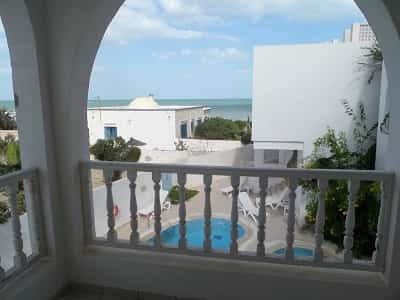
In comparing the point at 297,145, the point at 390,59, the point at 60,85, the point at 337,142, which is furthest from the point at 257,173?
the point at 297,145

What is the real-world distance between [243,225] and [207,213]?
18.0 ft

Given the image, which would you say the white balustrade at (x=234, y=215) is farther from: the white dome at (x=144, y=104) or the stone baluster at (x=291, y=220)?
the white dome at (x=144, y=104)

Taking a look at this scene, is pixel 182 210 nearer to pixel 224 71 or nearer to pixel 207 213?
pixel 207 213

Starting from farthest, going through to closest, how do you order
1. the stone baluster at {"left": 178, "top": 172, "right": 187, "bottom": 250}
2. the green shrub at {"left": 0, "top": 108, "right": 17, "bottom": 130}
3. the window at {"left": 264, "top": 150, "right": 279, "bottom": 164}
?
the window at {"left": 264, "top": 150, "right": 279, "bottom": 164} < the green shrub at {"left": 0, "top": 108, "right": 17, "bottom": 130} < the stone baluster at {"left": 178, "top": 172, "right": 187, "bottom": 250}

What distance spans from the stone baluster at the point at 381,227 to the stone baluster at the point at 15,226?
209cm

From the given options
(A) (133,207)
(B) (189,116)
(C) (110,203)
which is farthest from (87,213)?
(B) (189,116)

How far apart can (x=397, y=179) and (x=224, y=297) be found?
123 cm

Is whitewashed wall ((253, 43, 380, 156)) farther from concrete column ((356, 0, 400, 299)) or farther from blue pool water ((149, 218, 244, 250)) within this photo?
concrete column ((356, 0, 400, 299))

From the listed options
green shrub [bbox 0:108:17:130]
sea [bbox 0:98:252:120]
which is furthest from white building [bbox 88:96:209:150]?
sea [bbox 0:98:252:120]

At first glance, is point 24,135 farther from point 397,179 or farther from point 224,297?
point 397,179

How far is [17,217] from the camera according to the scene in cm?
175

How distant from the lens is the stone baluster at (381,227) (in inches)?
63.6

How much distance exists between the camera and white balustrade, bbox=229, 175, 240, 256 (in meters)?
1.80

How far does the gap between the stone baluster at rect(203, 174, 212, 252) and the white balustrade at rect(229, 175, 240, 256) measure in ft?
0.48
